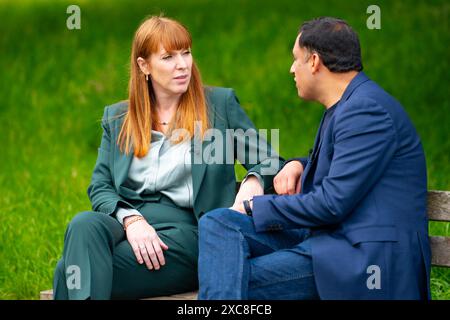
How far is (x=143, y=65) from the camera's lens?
4965 mm

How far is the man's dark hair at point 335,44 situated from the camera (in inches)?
165

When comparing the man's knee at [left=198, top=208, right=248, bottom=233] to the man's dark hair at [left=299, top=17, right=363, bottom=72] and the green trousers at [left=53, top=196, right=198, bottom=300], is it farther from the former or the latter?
the man's dark hair at [left=299, top=17, right=363, bottom=72]

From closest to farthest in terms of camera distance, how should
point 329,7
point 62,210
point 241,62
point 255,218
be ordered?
point 255,218 < point 62,210 < point 241,62 < point 329,7

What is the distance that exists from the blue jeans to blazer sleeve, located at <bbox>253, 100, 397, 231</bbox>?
205mm

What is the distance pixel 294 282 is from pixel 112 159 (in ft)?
4.14

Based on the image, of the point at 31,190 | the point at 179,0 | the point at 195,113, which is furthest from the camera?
the point at 179,0

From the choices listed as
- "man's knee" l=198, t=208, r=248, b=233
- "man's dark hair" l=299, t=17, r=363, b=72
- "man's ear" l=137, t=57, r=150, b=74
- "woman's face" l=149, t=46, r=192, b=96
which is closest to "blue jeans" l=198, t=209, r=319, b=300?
"man's knee" l=198, t=208, r=248, b=233

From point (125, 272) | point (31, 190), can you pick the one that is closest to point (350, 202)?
point (125, 272)

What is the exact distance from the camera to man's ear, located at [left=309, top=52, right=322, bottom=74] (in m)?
4.24

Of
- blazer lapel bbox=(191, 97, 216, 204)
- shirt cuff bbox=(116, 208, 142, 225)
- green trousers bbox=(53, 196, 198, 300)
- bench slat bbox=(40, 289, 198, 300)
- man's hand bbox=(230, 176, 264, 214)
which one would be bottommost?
bench slat bbox=(40, 289, 198, 300)

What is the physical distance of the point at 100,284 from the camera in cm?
433

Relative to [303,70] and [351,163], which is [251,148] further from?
[351,163]

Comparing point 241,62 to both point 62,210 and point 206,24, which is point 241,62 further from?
point 62,210

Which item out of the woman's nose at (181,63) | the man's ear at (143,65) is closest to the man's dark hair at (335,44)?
the woman's nose at (181,63)
